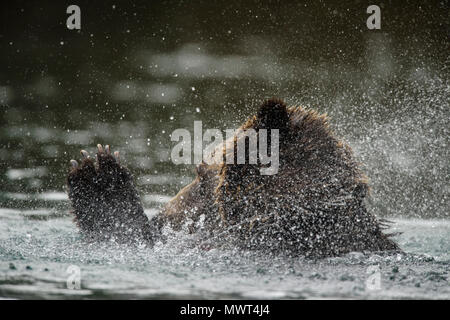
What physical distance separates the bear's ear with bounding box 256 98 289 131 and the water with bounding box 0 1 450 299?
1.12 meters

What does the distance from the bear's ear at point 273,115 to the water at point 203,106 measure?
1120 mm

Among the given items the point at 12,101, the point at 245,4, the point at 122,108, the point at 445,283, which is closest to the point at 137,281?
the point at 445,283

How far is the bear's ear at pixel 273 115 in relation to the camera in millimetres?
6129

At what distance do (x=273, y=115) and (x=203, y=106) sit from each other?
521cm

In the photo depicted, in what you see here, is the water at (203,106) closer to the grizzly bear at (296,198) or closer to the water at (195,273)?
the water at (195,273)

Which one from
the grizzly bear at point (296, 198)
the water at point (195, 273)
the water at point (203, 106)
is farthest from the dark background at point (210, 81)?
the water at point (195, 273)

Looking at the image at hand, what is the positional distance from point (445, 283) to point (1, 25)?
34.0ft

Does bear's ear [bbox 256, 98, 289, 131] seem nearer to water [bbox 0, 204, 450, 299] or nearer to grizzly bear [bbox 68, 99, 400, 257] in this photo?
grizzly bear [bbox 68, 99, 400, 257]

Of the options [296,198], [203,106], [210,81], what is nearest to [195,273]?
[296,198]

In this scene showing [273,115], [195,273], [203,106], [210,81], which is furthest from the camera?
[210,81]

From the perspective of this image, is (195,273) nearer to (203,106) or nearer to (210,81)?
(203,106)

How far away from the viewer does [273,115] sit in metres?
6.16

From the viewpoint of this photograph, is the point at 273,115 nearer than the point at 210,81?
Yes
